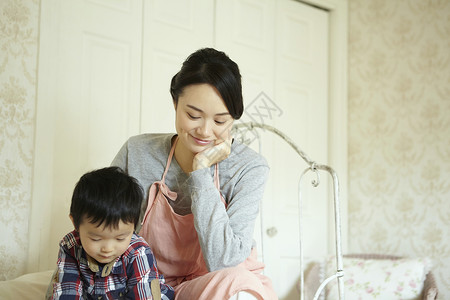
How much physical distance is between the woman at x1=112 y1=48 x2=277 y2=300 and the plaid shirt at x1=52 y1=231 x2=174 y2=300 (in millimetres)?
142

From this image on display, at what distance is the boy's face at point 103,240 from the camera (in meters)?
1.32

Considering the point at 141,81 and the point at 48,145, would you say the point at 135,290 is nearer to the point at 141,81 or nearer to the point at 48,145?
the point at 48,145

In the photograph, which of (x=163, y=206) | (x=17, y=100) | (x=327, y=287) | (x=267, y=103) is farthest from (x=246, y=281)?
(x=267, y=103)

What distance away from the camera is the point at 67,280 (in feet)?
4.48

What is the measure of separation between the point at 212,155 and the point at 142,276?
1.43ft

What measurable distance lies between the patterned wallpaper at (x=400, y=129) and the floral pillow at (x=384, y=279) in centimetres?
24

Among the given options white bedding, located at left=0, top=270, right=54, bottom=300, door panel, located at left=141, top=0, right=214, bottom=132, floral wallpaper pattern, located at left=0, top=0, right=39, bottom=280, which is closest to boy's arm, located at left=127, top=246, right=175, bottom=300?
white bedding, located at left=0, top=270, right=54, bottom=300

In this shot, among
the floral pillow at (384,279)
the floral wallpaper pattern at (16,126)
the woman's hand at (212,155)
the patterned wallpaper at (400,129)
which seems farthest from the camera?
the patterned wallpaper at (400,129)

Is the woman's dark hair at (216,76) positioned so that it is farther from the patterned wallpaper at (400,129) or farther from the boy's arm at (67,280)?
the patterned wallpaper at (400,129)

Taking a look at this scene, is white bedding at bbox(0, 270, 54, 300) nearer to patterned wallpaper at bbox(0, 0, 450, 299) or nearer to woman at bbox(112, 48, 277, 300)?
woman at bbox(112, 48, 277, 300)

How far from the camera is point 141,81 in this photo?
2430 mm

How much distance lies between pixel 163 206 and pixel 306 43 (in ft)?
6.47

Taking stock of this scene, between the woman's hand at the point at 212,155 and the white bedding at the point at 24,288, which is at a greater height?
the woman's hand at the point at 212,155

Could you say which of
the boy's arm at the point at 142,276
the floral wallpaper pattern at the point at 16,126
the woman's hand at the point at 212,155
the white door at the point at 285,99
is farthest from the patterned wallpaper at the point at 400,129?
the floral wallpaper pattern at the point at 16,126
